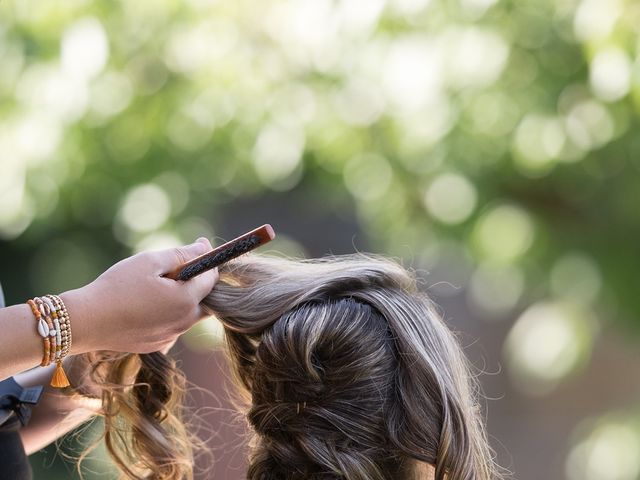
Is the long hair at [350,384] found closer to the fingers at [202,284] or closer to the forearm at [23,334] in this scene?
the fingers at [202,284]

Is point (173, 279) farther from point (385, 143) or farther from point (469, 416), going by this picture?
point (385, 143)

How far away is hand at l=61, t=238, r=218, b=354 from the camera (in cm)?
111

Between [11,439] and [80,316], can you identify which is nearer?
[80,316]

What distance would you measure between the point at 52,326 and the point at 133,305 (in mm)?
95

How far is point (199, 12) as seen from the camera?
298 cm

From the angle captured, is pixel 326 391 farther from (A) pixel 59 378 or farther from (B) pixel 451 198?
(B) pixel 451 198

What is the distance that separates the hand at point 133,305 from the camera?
111cm

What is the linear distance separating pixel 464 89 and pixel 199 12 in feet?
2.88

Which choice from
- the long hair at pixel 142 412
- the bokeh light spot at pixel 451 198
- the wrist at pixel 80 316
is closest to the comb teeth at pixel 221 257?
the wrist at pixel 80 316

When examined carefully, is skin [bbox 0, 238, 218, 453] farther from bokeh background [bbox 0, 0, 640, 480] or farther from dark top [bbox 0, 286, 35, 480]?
bokeh background [bbox 0, 0, 640, 480]

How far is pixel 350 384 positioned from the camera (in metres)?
1.18

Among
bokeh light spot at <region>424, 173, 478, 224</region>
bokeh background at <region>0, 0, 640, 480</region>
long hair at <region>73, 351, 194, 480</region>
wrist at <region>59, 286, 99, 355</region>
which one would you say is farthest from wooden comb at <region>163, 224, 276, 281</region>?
bokeh light spot at <region>424, 173, 478, 224</region>

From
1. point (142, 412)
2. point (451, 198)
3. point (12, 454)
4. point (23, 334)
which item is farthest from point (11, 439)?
point (451, 198)

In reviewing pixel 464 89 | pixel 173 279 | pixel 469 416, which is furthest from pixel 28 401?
pixel 464 89
